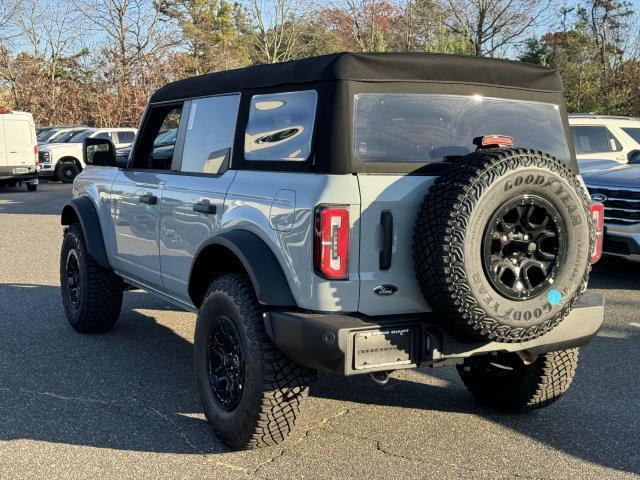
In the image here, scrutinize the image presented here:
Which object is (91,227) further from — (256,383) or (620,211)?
(620,211)

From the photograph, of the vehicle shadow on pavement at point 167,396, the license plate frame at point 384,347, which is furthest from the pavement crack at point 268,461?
the license plate frame at point 384,347

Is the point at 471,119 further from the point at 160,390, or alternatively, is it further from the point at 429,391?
the point at 160,390

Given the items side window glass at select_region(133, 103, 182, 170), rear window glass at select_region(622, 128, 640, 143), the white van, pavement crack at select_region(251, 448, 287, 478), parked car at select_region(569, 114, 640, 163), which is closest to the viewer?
pavement crack at select_region(251, 448, 287, 478)

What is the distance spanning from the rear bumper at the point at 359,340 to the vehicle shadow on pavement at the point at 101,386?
869mm

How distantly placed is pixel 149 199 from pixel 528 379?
257cm

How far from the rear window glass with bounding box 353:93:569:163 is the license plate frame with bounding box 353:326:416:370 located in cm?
79

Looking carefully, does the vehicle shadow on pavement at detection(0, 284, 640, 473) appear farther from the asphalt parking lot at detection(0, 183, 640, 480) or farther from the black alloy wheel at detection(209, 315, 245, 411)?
→ the black alloy wheel at detection(209, 315, 245, 411)

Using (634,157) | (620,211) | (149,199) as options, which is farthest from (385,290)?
(634,157)

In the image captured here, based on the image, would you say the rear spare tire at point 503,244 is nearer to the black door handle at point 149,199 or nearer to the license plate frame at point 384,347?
the license plate frame at point 384,347

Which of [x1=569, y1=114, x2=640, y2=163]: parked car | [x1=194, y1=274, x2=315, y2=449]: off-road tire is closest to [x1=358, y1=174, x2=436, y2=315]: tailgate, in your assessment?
[x1=194, y1=274, x2=315, y2=449]: off-road tire

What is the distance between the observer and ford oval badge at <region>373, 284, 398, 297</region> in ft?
11.0

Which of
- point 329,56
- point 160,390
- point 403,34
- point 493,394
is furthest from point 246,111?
point 403,34

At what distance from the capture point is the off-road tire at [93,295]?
577 cm

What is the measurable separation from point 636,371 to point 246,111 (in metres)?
3.16
